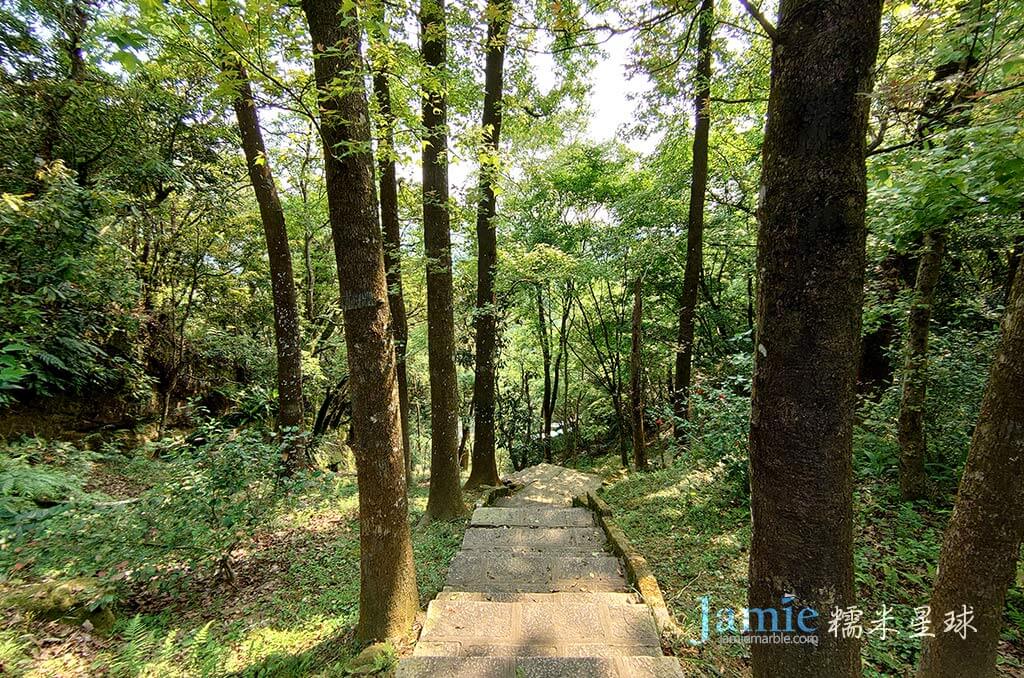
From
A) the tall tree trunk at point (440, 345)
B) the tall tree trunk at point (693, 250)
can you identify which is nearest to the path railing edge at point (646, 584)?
the tall tree trunk at point (440, 345)

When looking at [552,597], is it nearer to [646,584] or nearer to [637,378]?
[646,584]

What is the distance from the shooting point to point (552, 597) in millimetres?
3568

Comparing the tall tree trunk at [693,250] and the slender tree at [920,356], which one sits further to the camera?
the tall tree trunk at [693,250]

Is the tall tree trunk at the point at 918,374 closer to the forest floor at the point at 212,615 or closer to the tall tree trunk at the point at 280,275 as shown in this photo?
the forest floor at the point at 212,615

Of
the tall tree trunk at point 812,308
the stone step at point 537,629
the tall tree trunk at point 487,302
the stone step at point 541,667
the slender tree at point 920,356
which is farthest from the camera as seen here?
the tall tree trunk at point 487,302

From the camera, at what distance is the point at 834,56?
1.50m

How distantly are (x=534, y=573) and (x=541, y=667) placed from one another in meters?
1.56

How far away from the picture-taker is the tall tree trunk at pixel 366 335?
2904mm

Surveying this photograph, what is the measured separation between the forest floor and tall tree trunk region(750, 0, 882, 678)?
305 cm

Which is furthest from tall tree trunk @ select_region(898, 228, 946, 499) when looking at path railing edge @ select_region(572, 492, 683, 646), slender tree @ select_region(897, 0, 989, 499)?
path railing edge @ select_region(572, 492, 683, 646)

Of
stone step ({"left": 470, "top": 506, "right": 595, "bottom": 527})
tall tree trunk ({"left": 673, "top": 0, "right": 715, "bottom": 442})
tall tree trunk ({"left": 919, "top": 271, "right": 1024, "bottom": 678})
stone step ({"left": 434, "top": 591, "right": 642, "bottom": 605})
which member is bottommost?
stone step ({"left": 470, "top": 506, "right": 595, "bottom": 527})

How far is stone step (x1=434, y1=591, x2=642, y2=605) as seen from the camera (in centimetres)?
344

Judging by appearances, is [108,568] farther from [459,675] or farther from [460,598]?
[459,675]

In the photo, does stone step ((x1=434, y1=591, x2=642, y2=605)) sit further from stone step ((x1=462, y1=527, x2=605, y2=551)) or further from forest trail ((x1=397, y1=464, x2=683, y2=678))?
stone step ((x1=462, y1=527, x2=605, y2=551))
